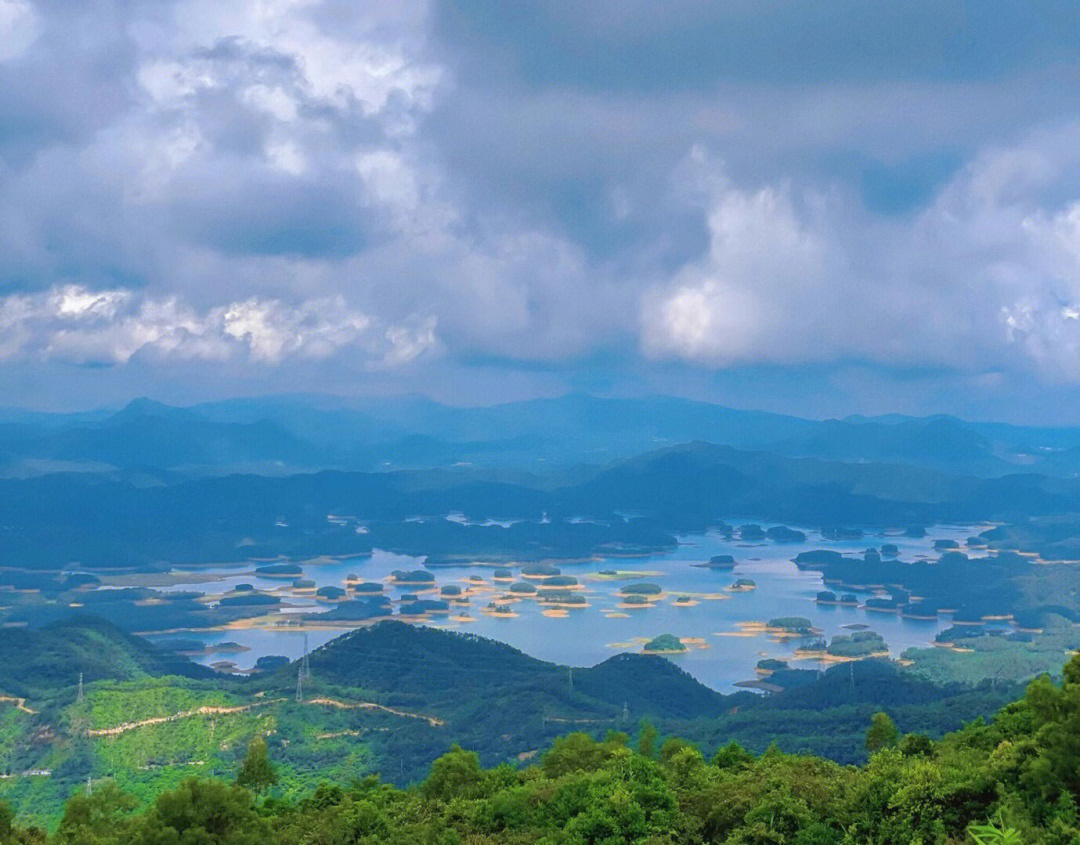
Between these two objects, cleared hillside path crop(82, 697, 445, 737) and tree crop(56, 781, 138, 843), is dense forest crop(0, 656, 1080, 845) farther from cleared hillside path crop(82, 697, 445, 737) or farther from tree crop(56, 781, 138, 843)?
cleared hillside path crop(82, 697, 445, 737)

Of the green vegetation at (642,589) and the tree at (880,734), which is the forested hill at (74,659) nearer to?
the tree at (880,734)

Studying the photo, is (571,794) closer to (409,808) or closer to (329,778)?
(409,808)

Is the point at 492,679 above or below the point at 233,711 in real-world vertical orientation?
above

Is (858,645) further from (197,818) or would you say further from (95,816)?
(197,818)

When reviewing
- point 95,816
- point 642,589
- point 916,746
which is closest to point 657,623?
point 642,589

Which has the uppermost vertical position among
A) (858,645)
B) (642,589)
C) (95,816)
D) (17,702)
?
(642,589)

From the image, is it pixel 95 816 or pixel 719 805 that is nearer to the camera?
pixel 719 805

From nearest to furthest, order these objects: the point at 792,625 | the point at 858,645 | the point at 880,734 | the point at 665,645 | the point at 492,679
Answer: the point at 880,734
the point at 492,679
the point at 665,645
the point at 858,645
the point at 792,625

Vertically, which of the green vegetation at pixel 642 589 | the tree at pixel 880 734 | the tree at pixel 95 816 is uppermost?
the green vegetation at pixel 642 589

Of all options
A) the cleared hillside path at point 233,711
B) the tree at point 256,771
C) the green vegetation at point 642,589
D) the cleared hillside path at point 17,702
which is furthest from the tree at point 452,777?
the green vegetation at point 642,589
